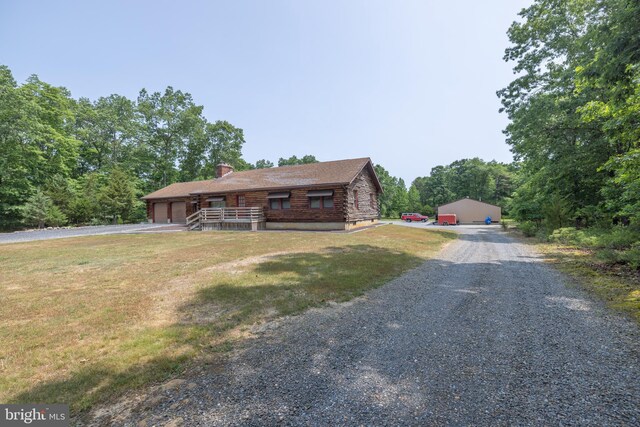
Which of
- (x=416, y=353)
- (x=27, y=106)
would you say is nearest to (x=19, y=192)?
(x=27, y=106)

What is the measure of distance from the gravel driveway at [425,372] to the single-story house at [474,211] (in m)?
39.5

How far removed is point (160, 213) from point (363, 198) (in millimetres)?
21904

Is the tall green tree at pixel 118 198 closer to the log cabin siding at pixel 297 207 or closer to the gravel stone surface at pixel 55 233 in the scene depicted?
the gravel stone surface at pixel 55 233

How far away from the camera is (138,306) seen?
5168 mm

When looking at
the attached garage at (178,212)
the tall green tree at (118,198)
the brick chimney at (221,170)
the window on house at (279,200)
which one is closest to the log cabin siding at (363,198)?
the window on house at (279,200)

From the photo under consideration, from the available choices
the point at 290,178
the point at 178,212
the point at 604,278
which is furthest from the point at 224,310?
the point at 178,212

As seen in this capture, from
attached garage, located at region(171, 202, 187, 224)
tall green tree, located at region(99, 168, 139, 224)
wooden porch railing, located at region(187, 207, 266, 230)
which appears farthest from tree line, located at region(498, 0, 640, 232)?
tall green tree, located at region(99, 168, 139, 224)

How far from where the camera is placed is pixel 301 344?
3799mm

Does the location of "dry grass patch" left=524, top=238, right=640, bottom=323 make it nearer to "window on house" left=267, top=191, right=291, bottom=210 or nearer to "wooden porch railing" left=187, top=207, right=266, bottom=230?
"window on house" left=267, top=191, right=291, bottom=210

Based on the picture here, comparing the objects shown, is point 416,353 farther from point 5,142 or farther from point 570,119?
point 5,142

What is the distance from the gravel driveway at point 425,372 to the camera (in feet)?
8.02

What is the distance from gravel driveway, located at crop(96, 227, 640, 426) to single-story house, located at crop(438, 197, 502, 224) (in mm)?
39484

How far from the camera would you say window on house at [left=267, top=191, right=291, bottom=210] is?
20.8 meters

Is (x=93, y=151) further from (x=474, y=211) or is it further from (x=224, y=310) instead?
(x=474, y=211)
